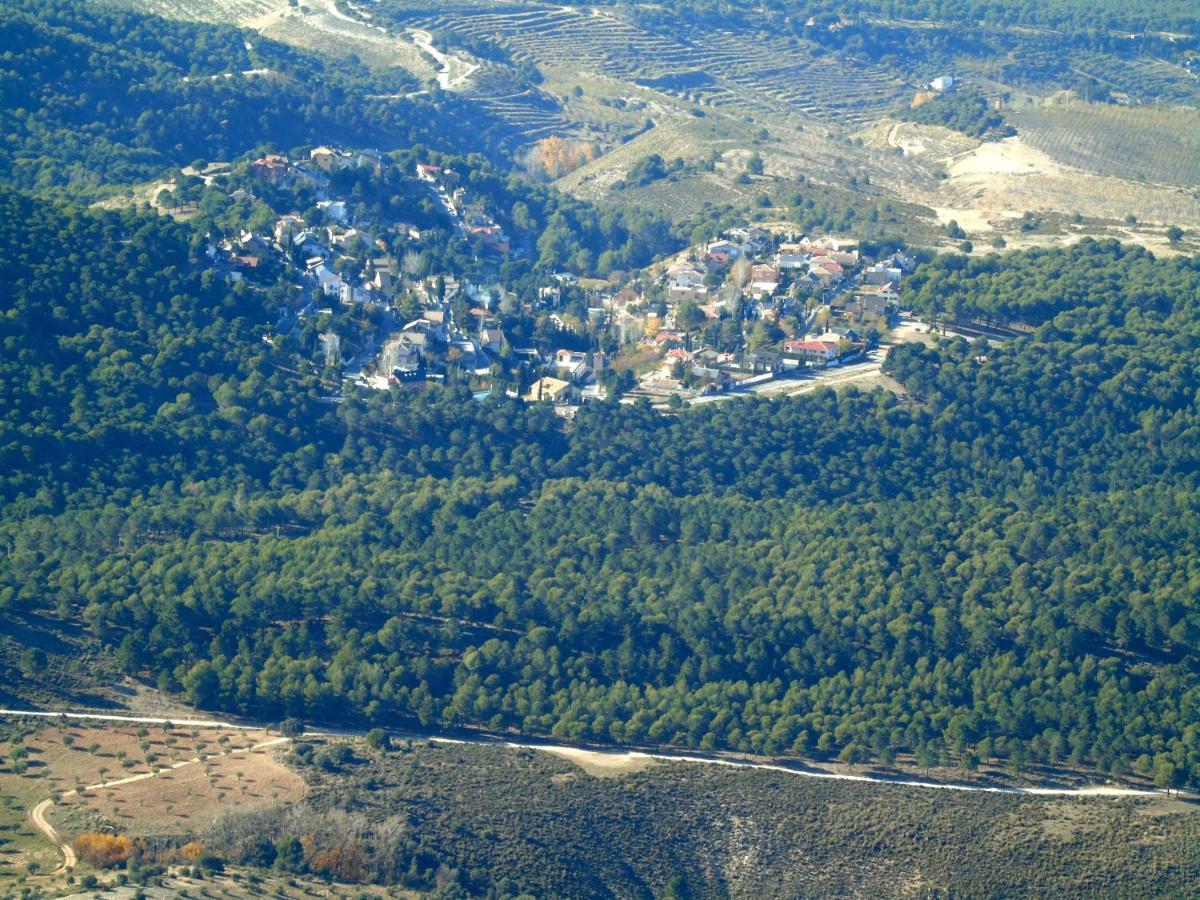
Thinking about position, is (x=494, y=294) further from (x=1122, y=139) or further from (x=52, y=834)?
(x=1122, y=139)

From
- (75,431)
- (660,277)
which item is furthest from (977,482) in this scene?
(75,431)

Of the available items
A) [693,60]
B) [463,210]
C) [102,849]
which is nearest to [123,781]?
[102,849]

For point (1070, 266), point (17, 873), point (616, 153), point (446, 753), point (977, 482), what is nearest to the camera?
point (17, 873)

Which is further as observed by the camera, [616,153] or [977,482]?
[616,153]

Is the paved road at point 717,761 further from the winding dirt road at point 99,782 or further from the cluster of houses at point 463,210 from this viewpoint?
the cluster of houses at point 463,210

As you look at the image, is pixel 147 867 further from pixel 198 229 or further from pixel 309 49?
pixel 309 49

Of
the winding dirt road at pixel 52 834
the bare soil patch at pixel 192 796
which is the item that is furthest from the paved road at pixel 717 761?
the winding dirt road at pixel 52 834

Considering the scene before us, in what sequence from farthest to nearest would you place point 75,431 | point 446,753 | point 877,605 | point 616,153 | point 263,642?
point 616,153 → point 75,431 → point 877,605 → point 263,642 → point 446,753

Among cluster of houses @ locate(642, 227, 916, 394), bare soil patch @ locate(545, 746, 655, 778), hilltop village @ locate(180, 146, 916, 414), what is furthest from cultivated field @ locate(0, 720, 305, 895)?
cluster of houses @ locate(642, 227, 916, 394)

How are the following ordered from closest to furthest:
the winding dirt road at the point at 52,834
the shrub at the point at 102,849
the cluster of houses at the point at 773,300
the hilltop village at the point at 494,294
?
the winding dirt road at the point at 52,834, the shrub at the point at 102,849, the hilltop village at the point at 494,294, the cluster of houses at the point at 773,300
